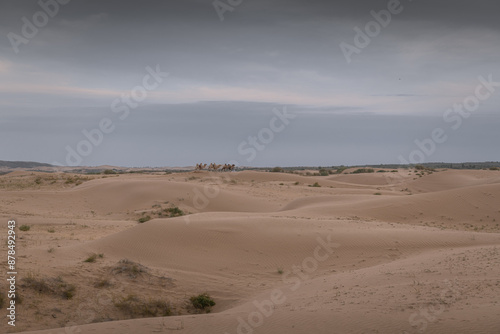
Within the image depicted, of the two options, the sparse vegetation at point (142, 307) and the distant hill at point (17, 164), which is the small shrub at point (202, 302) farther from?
the distant hill at point (17, 164)

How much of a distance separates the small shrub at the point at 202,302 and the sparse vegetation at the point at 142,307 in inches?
22.2

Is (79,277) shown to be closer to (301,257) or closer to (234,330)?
(234,330)

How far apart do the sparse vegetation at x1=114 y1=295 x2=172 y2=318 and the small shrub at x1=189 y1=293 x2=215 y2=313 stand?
564 millimetres

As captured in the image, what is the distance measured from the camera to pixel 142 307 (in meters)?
9.98

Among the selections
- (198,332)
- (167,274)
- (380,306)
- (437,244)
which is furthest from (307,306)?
(437,244)

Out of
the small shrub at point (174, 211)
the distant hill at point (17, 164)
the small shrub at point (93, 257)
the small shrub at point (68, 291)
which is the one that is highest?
the distant hill at point (17, 164)

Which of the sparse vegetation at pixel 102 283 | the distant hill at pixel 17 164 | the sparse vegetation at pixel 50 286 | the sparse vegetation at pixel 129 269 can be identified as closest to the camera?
the sparse vegetation at pixel 50 286

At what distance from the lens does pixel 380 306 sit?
8.07m

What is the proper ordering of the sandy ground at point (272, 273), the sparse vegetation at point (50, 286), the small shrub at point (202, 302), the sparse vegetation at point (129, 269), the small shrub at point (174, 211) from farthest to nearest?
the small shrub at point (174, 211) → the sparse vegetation at point (129, 269) → the small shrub at point (202, 302) → the sparse vegetation at point (50, 286) → the sandy ground at point (272, 273)

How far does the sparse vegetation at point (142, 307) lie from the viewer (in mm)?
9836

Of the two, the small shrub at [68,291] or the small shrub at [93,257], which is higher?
the small shrub at [93,257]

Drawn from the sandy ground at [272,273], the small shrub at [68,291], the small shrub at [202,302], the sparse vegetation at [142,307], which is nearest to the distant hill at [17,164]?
the sandy ground at [272,273]

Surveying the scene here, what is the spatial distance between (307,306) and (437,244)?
7.49 metres

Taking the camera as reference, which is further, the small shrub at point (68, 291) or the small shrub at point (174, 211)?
the small shrub at point (174, 211)
